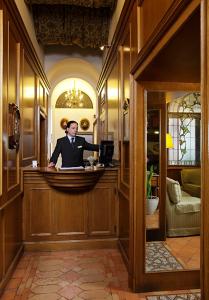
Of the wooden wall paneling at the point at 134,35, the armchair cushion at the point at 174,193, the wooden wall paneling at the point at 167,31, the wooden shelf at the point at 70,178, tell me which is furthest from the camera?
the armchair cushion at the point at 174,193

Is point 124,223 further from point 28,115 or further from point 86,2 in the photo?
point 86,2

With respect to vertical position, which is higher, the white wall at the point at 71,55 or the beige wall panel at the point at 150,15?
the white wall at the point at 71,55

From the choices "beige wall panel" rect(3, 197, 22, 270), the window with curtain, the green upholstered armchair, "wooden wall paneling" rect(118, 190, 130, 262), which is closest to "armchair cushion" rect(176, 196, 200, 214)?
the green upholstered armchair

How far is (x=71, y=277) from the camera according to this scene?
2746 millimetres

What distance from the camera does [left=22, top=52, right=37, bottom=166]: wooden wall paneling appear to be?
3680 mm

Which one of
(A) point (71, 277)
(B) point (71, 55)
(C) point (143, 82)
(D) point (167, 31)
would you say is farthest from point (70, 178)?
(B) point (71, 55)

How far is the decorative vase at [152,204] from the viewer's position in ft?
8.82

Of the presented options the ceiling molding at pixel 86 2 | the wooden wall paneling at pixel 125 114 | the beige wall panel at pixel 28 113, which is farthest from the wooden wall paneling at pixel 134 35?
the ceiling molding at pixel 86 2

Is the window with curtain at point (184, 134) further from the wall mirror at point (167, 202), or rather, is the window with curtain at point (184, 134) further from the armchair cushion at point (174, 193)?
the armchair cushion at point (174, 193)

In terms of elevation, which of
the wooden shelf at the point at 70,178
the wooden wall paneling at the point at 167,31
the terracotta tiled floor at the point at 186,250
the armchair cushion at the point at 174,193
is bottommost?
the terracotta tiled floor at the point at 186,250

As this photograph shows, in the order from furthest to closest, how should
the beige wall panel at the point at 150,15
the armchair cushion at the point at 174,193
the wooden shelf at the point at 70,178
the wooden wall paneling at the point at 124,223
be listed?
the armchair cushion at the point at 174,193, the wooden shelf at the point at 70,178, the wooden wall paneling at the point at 124,223, the beige wall panel at the point at 150,15

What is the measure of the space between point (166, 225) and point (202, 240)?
2.15 m

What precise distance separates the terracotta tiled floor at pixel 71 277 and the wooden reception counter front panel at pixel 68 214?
16cm

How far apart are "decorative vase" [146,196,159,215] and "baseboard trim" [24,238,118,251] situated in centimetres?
104
